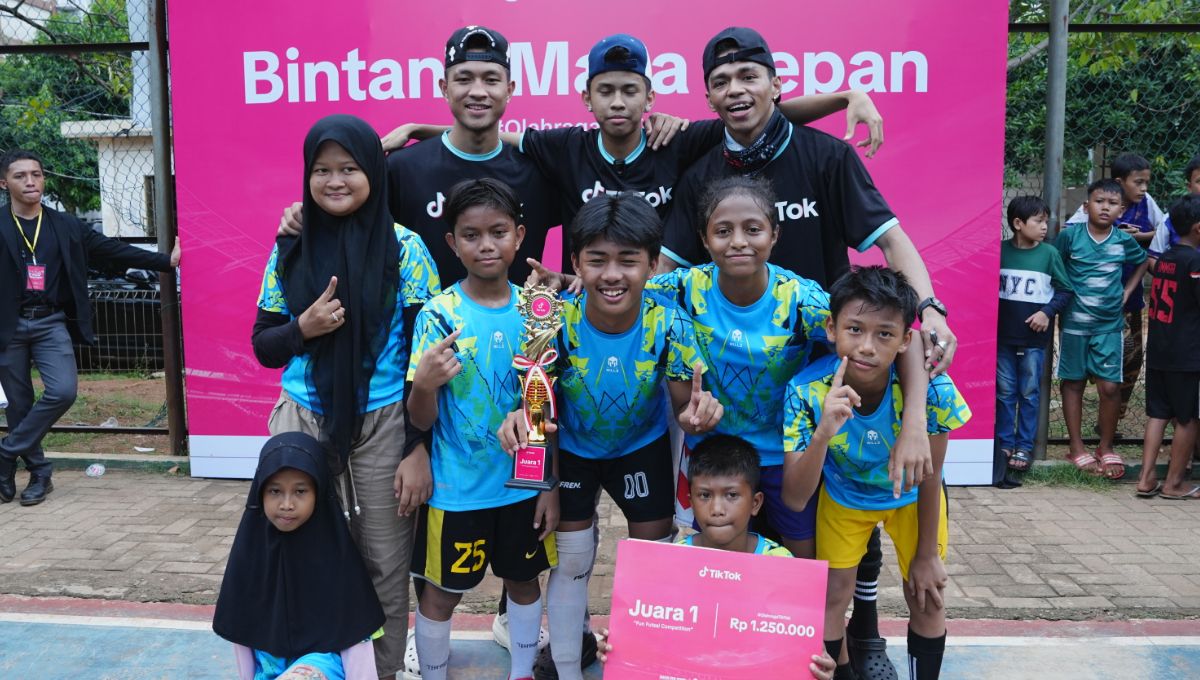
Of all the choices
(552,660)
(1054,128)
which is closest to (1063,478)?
(1054,128)

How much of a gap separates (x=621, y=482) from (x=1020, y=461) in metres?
3.79

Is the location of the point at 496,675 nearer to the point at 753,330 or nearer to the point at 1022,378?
the point at 753,330

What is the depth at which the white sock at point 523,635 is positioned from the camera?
9.89ft

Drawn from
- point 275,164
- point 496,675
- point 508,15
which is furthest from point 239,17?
point 496,675

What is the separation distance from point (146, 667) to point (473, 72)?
2.50 metres

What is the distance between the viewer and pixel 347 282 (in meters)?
2.69

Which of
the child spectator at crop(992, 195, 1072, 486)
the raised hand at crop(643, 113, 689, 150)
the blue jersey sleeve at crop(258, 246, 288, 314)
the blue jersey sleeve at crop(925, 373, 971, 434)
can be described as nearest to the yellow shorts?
the blue jersey sleeve at crop(925, 373, 971, 434)

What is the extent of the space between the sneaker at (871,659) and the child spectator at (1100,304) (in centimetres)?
331

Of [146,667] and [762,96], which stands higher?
[762,96]

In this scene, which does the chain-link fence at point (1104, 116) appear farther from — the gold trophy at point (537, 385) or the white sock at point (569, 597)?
the gold trophy at point (537, 385)

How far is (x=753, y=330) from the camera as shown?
270 centimetres

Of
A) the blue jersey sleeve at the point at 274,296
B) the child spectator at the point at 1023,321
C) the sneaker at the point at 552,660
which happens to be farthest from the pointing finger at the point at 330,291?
the child spectator at the point at 1023,321

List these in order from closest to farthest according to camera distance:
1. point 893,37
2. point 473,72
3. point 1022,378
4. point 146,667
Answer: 1. point 473,72
2. point 146,667
3. point 893,37
4. point 1022,378

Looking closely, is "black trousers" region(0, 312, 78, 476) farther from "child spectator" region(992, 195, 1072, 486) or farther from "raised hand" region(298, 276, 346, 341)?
"child spectator" region(992, 195, 1072, 486)
